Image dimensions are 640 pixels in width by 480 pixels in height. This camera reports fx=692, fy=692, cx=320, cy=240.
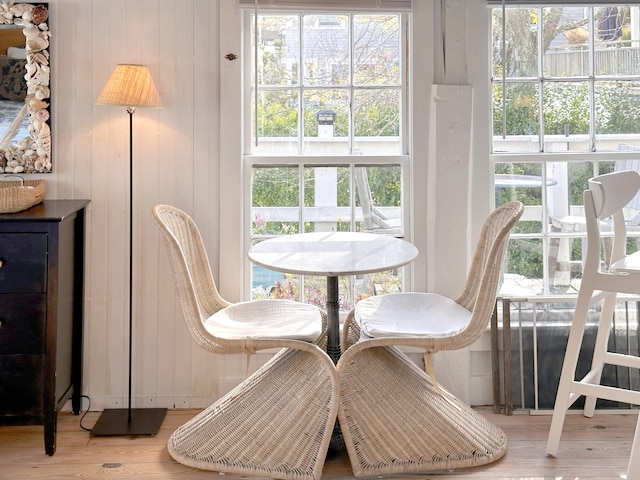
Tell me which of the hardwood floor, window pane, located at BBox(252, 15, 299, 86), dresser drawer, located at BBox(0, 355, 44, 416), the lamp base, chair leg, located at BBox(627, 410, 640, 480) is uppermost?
window pane, located at BBox(252, 15, 299, 86)

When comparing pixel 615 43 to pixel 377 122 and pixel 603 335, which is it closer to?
pixel 377 122

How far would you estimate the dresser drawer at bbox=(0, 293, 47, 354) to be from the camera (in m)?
2.83

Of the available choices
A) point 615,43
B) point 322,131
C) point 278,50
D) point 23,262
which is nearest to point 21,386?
point 23,262

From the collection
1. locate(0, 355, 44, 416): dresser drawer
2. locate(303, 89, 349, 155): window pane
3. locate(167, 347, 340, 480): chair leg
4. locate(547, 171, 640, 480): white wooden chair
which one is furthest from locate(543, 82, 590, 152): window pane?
locate(0, 355, 44, 416): dresser drawer

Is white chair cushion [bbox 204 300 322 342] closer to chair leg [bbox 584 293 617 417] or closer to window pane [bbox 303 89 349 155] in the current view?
window pane [bbox 303 89 349 155]

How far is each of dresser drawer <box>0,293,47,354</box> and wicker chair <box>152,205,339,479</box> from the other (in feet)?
1.93

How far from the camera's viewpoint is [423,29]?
10.9 feet

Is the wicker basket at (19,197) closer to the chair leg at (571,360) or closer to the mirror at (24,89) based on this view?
the mirror at (24,89)

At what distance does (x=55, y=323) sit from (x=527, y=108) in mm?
2433

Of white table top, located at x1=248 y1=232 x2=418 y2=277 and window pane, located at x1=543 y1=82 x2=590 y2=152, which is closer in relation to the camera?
white table top, located at x1=248 y1=232 x2=418 y2=277

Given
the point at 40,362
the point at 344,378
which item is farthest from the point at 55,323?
the point at 344,378

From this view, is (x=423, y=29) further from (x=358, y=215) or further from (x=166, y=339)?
(x=166, y=339)

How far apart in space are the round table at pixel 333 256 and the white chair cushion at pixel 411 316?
16 cm

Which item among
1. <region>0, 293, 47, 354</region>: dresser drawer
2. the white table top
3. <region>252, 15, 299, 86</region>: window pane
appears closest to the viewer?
the white table top
